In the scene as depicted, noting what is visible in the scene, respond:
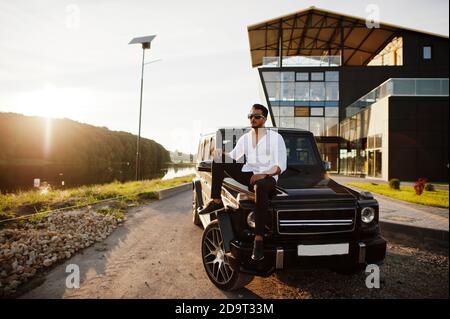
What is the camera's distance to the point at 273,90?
101 ft

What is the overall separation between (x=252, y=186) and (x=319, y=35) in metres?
35.1

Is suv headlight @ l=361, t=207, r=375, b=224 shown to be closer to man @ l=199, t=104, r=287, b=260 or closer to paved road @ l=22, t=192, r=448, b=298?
paved road @ l=22, t=192, r=448, b=298

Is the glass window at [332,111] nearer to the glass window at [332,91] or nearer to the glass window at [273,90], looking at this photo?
the glass window at [332,91]

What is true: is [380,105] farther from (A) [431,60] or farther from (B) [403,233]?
(B) [403,233]

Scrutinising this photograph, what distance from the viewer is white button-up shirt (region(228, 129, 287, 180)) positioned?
130 inches

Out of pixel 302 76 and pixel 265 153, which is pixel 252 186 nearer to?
→ pixel 265 153

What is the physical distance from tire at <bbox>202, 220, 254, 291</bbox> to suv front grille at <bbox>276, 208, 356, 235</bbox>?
0.72 metres

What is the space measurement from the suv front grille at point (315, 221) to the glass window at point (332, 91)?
31.8 m

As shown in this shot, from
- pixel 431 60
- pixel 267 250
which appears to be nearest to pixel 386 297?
pixel 267 250

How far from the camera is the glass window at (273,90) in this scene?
3077 centimetres

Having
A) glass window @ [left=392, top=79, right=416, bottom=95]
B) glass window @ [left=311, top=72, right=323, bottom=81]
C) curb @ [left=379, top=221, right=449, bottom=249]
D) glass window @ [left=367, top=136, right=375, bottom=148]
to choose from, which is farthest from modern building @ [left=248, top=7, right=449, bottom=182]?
curb @ [left=379, top=221, right=449, bottom=249]

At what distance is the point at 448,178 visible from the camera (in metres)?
20.1

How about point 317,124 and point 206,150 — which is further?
point 317,124

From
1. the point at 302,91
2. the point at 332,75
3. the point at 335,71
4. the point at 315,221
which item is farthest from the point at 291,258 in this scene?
the point at 335,71
